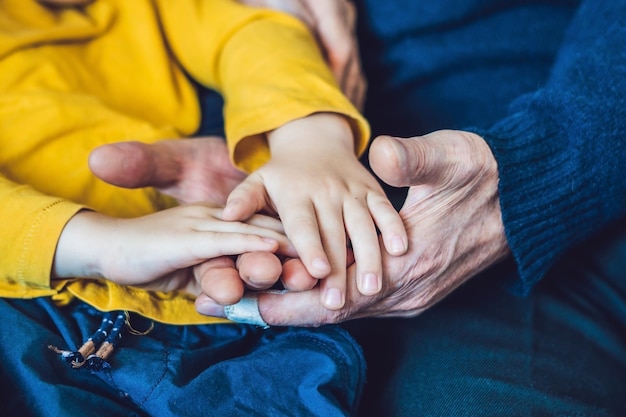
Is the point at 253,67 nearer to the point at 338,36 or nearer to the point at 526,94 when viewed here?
the point at 338,36

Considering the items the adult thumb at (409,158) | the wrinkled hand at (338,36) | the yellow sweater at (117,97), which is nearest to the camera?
the adult thumb at (409,158)

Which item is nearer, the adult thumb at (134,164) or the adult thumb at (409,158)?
the adult thumb at (409,158)

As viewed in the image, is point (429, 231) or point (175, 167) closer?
point (429, 231)

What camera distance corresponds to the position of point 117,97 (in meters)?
0.78

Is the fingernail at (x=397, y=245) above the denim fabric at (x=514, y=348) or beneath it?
above

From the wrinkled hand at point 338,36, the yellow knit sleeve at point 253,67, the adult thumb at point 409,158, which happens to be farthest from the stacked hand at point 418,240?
the wrinkled hand at point 338,36

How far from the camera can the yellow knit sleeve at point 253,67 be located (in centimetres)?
66

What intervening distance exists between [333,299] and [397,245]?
73 mm

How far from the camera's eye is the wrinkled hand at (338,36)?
843 mm

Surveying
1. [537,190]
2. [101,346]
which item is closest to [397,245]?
[537,190]

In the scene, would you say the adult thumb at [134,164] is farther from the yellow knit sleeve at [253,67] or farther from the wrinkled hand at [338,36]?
the wrinkled hand at [338,36]

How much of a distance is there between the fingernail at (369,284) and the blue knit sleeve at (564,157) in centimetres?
15

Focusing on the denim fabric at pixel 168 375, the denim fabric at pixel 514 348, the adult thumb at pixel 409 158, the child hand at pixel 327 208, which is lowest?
the denim fabric at pixel 514 348

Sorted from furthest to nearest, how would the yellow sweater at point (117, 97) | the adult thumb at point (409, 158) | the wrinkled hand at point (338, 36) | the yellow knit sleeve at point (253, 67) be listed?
the wrinkled hand at point (338, 36) → the yellow knit sleeve at point (253, 67) → the yellow sweater at point (117, 97) → the adult thumb at point (409, 158)
